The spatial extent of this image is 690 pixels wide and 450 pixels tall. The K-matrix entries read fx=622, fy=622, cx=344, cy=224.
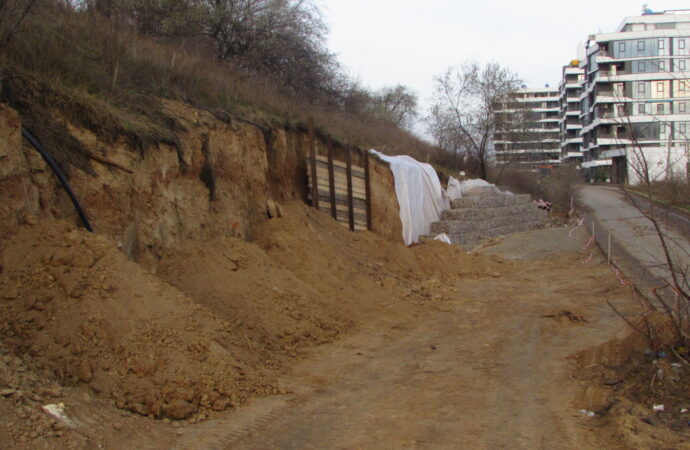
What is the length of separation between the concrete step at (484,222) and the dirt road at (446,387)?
9.36 m

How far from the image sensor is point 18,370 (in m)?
4.80

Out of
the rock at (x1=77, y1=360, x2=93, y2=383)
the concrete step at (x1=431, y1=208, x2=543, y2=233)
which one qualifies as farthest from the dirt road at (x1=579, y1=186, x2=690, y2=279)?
the rock at (x1=77, y1=360, x2=93, y2=383)

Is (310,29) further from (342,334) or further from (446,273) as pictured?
(342,334)

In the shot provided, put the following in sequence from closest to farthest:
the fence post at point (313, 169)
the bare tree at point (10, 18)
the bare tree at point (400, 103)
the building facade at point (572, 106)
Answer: the bare tree at point (10, 18) < the fence post at point (313, 169) < the bare tree at point (400, 103) < the building facade at point (572, 106)

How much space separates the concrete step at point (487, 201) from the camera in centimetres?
2434

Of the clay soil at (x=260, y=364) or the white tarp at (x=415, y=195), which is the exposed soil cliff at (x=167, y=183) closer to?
the clay soil at (x=260, y=364)

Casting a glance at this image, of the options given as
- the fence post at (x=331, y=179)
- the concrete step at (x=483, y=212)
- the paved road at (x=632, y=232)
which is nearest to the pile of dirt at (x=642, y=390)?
the paved road at (x=632, y=232)

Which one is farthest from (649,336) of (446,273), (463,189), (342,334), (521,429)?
(463,189)

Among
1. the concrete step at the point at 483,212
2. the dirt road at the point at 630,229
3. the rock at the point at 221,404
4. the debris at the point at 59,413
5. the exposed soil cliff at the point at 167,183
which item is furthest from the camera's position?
the concrete step at the point at 483,212

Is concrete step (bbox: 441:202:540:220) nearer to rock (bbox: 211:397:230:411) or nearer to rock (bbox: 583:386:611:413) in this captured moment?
rock (bbox: 583:386:611:413)

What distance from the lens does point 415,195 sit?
20312mm

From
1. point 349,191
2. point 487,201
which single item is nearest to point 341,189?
point 349,191

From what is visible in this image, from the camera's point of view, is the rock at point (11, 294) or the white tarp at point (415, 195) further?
the white tarp at point (415, 195)

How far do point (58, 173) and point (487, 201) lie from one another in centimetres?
2062
